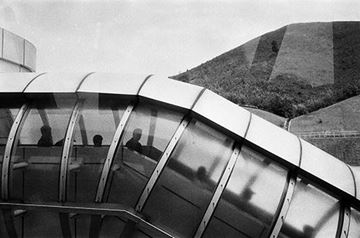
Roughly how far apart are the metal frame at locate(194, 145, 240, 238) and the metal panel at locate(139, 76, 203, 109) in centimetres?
128

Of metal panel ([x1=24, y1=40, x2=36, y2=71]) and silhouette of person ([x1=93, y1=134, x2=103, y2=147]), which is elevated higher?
metal panel ([x1=24, y1=40, x2=36, y2=71])

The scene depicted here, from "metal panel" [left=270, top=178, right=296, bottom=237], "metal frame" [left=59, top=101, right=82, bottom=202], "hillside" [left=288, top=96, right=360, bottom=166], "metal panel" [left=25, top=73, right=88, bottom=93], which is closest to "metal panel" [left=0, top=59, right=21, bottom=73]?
"metal panel" [left=25, top=73, right=88, bottom=93]

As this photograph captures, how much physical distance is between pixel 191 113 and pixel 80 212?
273 centimetres

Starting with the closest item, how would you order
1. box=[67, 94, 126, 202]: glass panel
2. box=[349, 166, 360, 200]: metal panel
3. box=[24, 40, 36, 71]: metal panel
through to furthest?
1. box=[67, 94, 126, 202]: glass panel
2. box=[349, 166, 360, 200]: metal panel
3. box=[24, 40, 36, 71]: metal panel

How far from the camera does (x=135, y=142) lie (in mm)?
8484

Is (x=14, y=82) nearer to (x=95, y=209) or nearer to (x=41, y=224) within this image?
(x=41, y=224)

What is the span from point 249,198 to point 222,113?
5.53ft

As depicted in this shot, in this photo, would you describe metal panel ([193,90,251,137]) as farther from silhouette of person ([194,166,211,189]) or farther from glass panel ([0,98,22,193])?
glass panel ([0,98,22,193])

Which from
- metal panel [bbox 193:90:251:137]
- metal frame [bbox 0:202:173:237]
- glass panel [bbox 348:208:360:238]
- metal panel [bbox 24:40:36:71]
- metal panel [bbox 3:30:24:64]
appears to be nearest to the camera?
metal frame [bbox 0:202:173:237]

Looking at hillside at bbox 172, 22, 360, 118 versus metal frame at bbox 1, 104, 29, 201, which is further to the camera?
hillside at bbox 172, 22, 360, 118

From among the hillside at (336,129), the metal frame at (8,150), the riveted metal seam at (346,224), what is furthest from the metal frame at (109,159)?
the hillside at (336,129)

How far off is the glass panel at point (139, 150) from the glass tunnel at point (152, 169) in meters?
0.02

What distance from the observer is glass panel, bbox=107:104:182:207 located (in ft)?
27.3

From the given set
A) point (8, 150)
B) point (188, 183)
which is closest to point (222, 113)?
point (188, 183)
